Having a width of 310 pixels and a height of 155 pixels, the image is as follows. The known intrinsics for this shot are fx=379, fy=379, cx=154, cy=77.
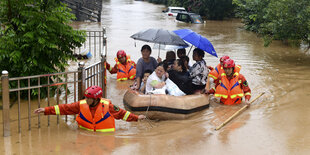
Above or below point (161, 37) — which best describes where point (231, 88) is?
below

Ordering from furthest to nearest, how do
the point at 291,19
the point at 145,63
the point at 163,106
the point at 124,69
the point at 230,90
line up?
1. the point at 291,19
2. the point at 124,69
3. the point at 145,63
4. the point at 230,90
5. the point at 163,106

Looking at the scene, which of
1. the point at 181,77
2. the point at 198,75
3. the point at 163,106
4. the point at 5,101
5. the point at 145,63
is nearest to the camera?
the point at 5,101

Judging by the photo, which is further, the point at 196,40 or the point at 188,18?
the point at 188,18

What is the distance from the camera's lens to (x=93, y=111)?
237 inches

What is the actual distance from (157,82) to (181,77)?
29.9 inches

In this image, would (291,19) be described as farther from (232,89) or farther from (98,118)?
(98,118)

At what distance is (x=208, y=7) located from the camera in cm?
3675

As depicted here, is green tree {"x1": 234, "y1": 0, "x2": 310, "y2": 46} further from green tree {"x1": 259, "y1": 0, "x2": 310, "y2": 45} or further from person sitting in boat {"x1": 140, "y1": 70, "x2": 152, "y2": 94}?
person sitting in boat {"x1": 140, "y1": 70, "x2": 152, "y2": 94}

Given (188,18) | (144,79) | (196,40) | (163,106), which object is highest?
(188,18)

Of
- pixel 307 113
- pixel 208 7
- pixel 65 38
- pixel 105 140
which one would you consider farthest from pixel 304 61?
pixel 208 7

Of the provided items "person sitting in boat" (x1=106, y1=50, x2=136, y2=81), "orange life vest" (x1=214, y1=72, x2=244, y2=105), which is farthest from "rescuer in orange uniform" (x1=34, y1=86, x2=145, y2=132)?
"person sitting in boat" (x1=106, y1=50, x2=136, y2=81)

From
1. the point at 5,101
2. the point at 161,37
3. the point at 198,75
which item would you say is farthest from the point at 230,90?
the point at 5,101

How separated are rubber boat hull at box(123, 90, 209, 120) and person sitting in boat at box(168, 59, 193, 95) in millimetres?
702

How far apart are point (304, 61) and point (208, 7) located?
22878mm
